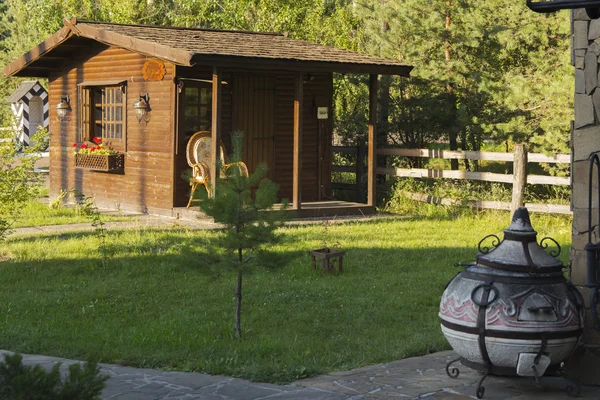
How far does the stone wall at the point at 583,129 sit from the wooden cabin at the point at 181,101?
29.5 feet

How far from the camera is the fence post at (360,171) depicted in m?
19.1

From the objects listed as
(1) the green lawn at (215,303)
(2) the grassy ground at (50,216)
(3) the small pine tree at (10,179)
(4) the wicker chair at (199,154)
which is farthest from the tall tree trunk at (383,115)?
(3) the small pine tree at (10,179)

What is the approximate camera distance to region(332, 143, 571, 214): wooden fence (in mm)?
15836

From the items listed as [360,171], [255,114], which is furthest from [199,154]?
[360,171]

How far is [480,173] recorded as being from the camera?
1706 centimetres

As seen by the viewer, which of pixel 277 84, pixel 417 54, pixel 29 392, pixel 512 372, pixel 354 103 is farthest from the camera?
pixel 354 103

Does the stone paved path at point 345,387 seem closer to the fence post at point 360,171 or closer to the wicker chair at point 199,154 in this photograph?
the wicker chair at point 199,154

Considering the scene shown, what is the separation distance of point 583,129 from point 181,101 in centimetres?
1093

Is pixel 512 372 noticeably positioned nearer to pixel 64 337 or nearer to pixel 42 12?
pixel 64 337

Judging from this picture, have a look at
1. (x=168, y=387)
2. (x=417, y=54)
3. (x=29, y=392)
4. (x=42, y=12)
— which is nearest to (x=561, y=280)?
(x=168, y=387)

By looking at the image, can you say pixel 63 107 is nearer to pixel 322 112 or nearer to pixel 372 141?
pixel 322 112

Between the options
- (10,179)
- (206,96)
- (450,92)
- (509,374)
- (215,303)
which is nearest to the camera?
(509,374)

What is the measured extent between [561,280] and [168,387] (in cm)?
275

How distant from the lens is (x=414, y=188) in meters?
18.8
